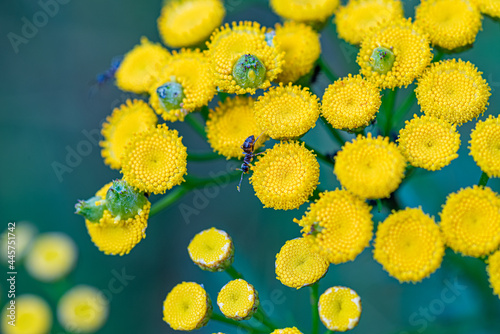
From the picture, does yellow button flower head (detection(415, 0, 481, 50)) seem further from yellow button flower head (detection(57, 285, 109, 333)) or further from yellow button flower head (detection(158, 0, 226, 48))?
yellow button flower head (detection(57, 285, 109, 333))

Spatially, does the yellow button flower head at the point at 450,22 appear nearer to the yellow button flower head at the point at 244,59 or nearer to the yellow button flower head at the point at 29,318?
the yellow button flower head at the point at 244,59

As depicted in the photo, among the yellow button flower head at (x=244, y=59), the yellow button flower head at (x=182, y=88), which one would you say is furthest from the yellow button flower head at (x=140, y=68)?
the yellow button flower head at (x=244, y=59)

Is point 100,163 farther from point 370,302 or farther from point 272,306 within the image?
point 370,302

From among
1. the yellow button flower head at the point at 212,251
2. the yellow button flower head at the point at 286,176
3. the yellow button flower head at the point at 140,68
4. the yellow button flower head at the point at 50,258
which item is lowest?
the yellow button flower head at the point at 50,258

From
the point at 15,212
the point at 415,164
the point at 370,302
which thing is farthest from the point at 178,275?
the point at 415,164

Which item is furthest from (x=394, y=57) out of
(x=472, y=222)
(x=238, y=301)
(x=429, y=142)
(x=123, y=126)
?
(x=123, y=126)

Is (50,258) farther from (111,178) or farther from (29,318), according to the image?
(111,178)
